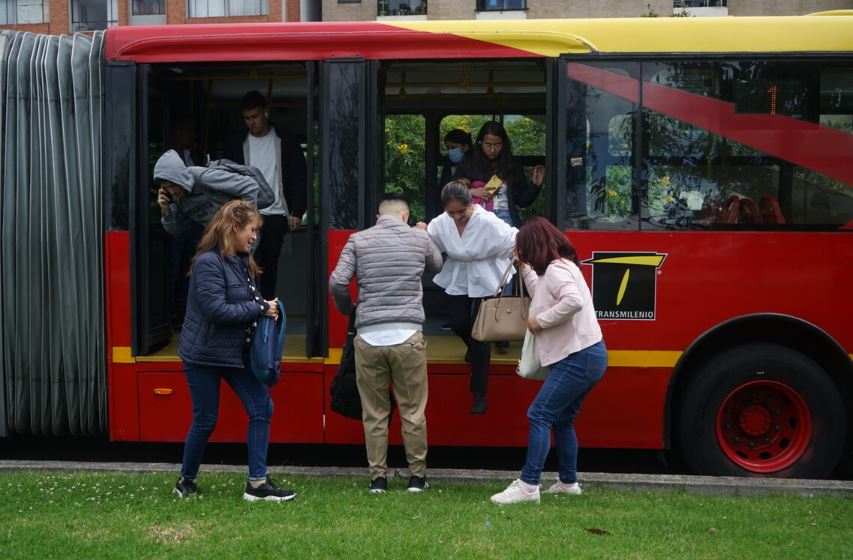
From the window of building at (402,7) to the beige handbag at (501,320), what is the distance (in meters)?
23.4

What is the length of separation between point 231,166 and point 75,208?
1.13 metres

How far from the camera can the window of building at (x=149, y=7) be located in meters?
30.9

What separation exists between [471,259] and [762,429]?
2249 millimetres

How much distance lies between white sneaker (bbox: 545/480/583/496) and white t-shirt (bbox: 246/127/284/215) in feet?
9.58

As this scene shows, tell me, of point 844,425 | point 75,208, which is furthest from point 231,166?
point 844,425

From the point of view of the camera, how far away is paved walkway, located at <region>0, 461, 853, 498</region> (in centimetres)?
577

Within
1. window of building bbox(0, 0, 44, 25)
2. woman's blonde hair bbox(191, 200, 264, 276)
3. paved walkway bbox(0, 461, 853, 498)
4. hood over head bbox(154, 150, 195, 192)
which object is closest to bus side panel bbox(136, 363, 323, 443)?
paved walkway bbox(0, 461, 853, 498)

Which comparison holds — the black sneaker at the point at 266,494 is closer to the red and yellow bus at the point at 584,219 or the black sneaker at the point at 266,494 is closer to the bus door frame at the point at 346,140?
the red and yellow bus at the point at 584,219

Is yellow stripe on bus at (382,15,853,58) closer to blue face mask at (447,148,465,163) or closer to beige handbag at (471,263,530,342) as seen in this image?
beige handbag at (471,263,530,342)

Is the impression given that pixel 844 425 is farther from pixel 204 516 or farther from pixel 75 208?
pixel 75 208

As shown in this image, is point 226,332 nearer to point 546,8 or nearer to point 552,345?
point 552,345

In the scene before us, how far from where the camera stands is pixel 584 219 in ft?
20.2

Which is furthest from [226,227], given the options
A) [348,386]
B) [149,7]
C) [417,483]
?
[149,7]

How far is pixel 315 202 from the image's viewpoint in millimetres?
6590
